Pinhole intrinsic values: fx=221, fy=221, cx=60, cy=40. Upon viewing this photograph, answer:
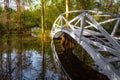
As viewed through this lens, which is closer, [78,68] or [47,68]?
[47,68]

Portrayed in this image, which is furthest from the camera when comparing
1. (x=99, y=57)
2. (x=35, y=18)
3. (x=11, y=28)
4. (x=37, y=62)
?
(x=35, y=18)

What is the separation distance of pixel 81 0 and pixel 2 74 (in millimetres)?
19858

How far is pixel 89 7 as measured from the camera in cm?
2697

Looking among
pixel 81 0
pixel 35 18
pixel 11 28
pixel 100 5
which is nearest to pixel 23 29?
pixel 11 28

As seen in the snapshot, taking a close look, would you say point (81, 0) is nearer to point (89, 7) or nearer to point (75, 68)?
point (89, 7)

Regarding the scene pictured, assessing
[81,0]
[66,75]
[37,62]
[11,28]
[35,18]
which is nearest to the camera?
[66,75]

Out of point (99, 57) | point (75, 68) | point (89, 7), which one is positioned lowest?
point (75, 68)

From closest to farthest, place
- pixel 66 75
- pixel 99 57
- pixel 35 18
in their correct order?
pixel 99 57 → pixel 66 75 → pixel 35 18

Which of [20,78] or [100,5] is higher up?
[100,5]

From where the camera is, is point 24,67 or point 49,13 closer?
point 24,67

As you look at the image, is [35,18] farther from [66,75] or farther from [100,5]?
[66,75]

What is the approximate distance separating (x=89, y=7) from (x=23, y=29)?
8894 millimetres

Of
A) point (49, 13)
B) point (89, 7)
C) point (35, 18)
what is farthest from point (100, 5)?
point (35, 18)

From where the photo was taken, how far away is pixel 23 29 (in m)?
28.7
